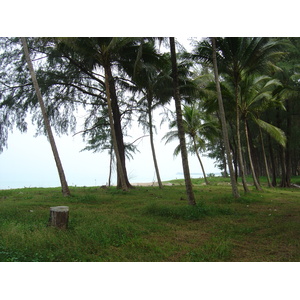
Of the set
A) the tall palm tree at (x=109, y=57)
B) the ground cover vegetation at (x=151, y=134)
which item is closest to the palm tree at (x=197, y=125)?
the ground cover vegetation at (x=151, y=134)

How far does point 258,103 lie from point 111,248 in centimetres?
1054

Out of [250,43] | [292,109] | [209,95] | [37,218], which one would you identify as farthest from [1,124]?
[292,109]

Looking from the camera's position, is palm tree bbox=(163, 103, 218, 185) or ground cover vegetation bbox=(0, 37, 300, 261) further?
palm tree bbox=(163, 103, 218, 185)

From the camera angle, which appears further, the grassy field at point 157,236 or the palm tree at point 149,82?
the palm tree at point 149,82

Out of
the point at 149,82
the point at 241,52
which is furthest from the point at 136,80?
the point at 241,52

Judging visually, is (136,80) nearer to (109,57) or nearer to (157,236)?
(109,57)

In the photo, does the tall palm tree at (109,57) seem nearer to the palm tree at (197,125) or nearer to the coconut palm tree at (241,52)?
the coconut palm tree at (241,52)

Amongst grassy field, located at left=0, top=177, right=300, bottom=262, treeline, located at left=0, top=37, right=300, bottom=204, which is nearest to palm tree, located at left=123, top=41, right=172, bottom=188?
treeline, located at left=0, top=37, right=300, bottom=204

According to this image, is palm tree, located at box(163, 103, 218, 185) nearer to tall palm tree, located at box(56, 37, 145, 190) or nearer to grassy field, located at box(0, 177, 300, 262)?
tall palm tree, located at box(56, 37, 145, 190)

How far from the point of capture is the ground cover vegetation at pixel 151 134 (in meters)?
4.05

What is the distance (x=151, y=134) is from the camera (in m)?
13.1

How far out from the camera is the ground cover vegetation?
405 centimetres

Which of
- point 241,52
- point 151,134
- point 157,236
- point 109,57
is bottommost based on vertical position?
point 157,236

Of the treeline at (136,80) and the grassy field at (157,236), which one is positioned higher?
the treeline at (136,80)
